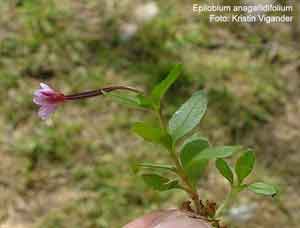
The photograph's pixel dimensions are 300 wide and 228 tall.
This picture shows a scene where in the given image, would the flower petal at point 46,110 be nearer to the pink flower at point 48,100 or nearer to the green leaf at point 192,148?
the pink flower at point 48,100

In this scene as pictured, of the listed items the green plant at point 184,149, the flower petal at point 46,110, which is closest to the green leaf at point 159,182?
the green plant at point 184,149

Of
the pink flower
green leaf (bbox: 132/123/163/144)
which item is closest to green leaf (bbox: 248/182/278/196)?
green leaf (bbox: 132/123/163/144)

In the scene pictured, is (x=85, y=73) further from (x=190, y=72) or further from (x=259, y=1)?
(x=259, y=1)

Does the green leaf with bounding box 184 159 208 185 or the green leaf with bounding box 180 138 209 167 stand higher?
the green leaf with bounding box 180 138 209 167

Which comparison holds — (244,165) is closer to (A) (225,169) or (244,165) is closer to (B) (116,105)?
(A) (225,169)

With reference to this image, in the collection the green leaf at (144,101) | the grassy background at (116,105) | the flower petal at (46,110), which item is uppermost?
the green leaf at (144,101)

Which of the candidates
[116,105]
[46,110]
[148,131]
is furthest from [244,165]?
[116,105]

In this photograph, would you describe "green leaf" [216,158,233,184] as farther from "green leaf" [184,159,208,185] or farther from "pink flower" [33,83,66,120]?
"pink flower" [33,83,66,120]
